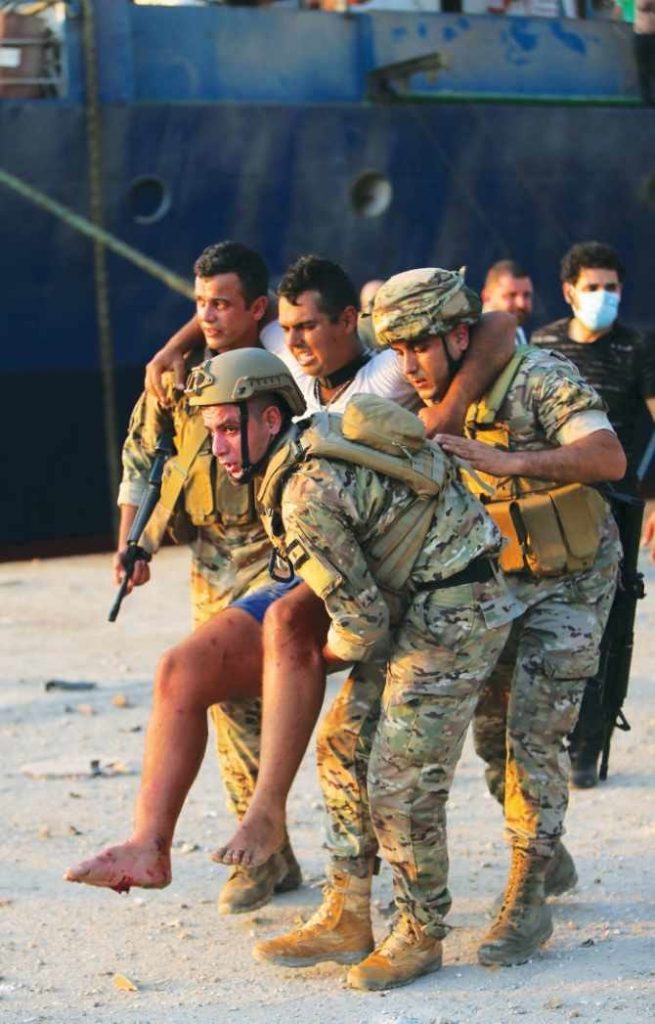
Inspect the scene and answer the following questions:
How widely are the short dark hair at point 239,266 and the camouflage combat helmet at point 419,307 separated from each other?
0.77 m

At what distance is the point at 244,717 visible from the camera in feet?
17.0

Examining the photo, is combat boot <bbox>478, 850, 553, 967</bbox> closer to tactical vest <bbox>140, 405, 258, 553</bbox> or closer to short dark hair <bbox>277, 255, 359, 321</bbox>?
tactical vest <bbox>140, 405, 258, 553</bbox>

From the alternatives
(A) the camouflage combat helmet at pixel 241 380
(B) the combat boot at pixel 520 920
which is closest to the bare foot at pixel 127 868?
(B) the combat boot at pixel 520 920

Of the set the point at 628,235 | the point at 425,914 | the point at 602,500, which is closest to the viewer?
the point at 425,914

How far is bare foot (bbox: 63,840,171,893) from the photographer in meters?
4.18

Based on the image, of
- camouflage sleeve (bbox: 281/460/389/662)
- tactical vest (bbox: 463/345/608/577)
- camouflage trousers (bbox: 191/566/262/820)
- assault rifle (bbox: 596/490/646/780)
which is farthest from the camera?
assault rifle (bbox: 596/490/646/780)

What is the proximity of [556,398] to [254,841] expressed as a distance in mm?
1312

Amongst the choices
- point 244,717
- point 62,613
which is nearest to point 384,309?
point 244,717

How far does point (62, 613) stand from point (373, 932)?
4.93 meters

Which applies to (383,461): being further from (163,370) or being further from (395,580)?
(163,370)

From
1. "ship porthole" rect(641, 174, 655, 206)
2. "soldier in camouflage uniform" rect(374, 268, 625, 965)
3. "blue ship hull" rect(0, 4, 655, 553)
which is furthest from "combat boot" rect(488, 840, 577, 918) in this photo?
A: "ship porthole" rect(641, 174, 655, 206)

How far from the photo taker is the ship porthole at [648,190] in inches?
536

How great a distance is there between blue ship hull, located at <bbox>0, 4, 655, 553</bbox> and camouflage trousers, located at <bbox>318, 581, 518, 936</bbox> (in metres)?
7.46

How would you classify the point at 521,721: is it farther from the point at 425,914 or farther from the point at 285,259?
the point at 285,259
